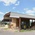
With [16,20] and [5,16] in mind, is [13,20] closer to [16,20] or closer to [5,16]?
[16,20]

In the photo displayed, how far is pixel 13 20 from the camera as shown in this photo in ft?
76.5

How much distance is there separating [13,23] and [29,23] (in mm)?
4663

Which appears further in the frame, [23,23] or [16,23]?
[23,23]

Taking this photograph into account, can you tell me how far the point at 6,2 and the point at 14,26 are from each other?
6393 mm

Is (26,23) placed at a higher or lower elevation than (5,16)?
lower

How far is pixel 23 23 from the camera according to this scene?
24969 mm

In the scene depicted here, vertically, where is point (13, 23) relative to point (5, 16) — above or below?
below

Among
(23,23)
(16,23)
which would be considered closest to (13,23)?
(16,23)

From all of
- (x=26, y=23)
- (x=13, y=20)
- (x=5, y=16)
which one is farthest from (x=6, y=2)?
(x=26, y=23)

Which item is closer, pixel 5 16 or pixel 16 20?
pixel 16 20

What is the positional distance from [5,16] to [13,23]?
12.6 feet

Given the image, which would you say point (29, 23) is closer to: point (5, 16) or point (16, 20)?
point (16, 20)

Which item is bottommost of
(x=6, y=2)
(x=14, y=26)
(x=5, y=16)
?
(x=14, y=26)

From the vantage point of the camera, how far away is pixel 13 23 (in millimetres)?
23172
